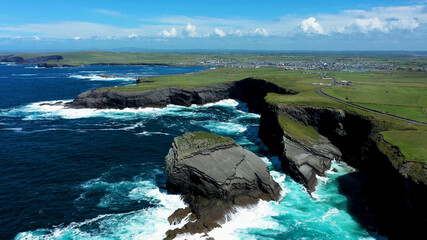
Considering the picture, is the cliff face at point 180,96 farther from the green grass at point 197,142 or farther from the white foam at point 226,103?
the green grass at point 197,142

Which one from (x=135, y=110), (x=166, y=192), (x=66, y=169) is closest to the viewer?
(x=166, y=192)

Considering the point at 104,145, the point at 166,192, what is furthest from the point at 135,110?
the point at 166,192

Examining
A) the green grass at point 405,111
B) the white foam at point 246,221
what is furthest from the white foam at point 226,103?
the white foam at point 246,221

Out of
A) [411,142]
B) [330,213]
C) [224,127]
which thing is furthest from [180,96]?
[411,142]

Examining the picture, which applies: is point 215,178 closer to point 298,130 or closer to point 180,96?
point 298,130

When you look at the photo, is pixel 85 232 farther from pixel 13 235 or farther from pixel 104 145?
pixel 104 145

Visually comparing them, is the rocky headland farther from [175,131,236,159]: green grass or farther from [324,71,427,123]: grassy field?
[324,71,427,123]: grassy field
